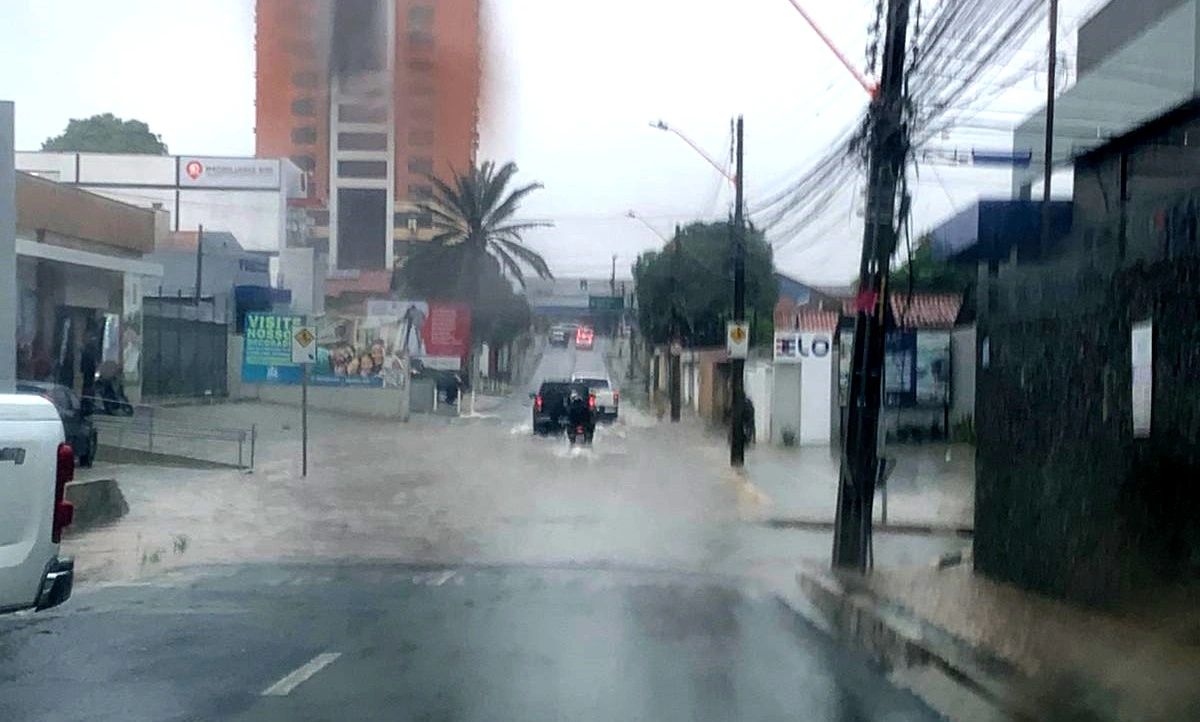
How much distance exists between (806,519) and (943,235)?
6836mm

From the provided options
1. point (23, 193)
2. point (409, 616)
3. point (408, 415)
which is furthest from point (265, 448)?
point (409, 616)

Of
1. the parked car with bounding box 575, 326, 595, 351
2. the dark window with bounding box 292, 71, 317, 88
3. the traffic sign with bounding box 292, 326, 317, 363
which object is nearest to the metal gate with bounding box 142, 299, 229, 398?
the traffic sign with bounding box 292, 326, 317, 363

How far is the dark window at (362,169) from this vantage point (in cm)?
3325

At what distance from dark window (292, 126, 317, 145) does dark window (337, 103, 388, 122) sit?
0.72 metres

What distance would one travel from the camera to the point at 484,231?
52062 mm

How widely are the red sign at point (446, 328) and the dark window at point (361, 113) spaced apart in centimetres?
3153

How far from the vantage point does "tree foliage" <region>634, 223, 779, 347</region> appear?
5525 cm

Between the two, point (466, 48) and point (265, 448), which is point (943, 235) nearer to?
point (466, 48)

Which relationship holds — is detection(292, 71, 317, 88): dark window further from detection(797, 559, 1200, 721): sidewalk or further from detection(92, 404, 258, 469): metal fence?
detection(92, 404, 258, 469): metal fence

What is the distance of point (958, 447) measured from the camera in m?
35.9

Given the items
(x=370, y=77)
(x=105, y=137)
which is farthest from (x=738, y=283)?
(x=105, y=137)

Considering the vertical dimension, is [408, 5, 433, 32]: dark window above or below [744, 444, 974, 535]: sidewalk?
above

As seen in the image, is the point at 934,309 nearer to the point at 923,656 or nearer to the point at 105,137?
the point at 923,656

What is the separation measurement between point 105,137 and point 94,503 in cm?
4856
